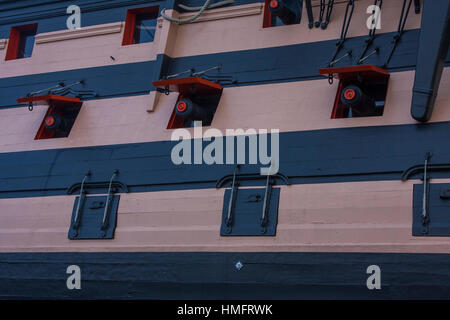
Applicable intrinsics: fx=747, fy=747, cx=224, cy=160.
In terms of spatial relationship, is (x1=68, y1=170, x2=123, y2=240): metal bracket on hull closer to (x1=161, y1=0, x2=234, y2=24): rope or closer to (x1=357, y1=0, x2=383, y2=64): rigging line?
(x1=161, y1=0, x2=234, y2=24): rope

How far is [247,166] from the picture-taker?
1009 cm

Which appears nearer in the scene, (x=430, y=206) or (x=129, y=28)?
(x=430, y=206)

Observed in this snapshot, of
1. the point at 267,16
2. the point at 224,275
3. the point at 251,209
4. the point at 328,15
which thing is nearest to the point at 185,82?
the point at 267,16

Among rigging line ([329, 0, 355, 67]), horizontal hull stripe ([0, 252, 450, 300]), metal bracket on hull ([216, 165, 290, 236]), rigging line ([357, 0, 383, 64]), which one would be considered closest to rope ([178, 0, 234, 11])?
rigging line ([329, 0, 355, 67])

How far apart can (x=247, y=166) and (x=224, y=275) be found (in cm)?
152

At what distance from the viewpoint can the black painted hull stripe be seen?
9.16m

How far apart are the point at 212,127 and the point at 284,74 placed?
4.15ft

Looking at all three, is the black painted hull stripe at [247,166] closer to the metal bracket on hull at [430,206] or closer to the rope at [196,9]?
the metal bracket on hull at [430,206]

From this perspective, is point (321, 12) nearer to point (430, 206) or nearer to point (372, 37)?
point (372, 37)

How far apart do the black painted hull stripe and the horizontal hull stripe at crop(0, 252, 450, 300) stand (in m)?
1.03

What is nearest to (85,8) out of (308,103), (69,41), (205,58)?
Result: (69,41)

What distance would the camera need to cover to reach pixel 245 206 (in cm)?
983

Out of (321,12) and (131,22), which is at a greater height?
(131,22)
